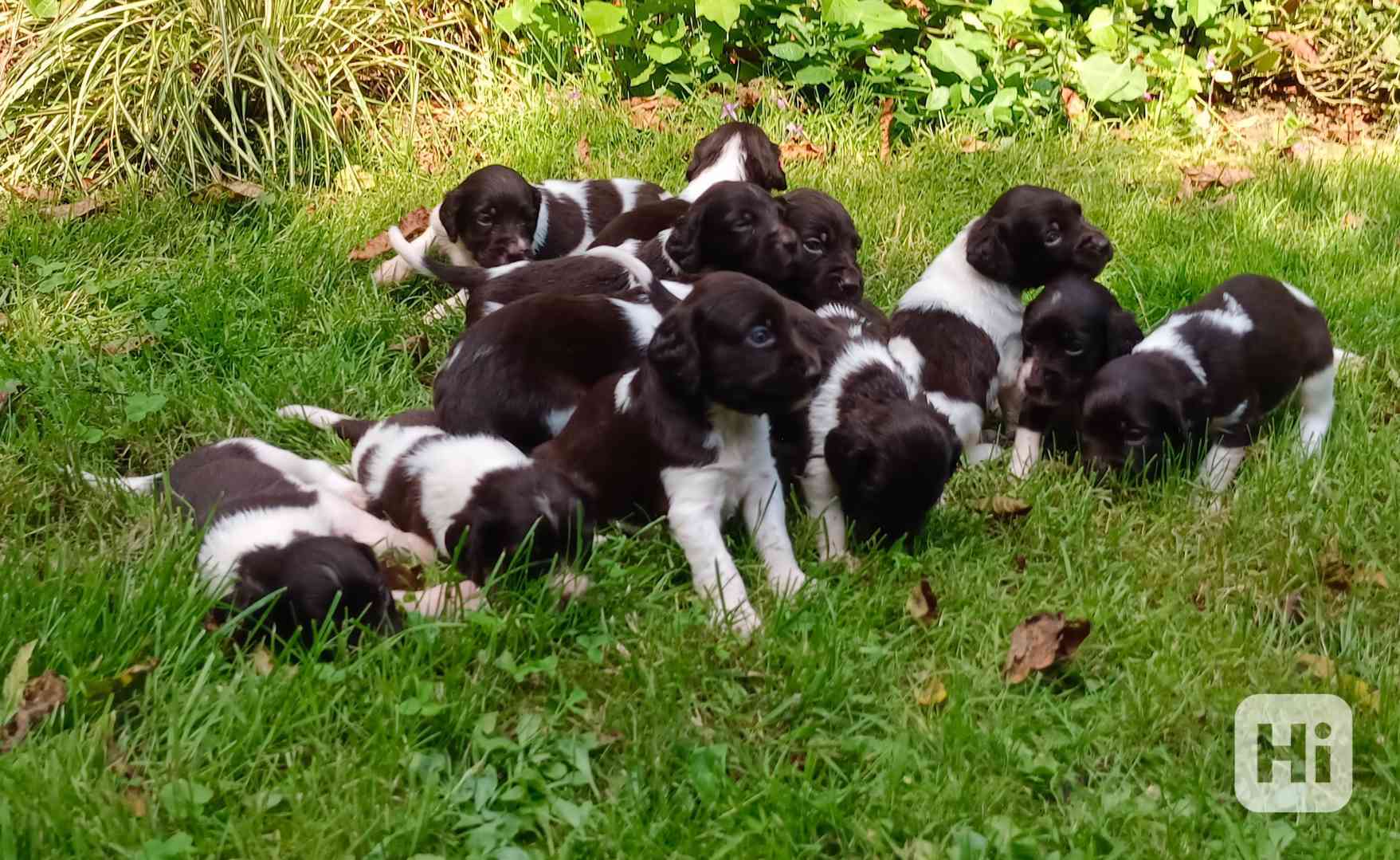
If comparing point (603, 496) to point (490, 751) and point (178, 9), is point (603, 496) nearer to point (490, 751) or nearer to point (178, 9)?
point (490, 751)

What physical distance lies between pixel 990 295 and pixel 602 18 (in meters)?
3.71

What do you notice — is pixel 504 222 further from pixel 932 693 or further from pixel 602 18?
pixel 932 693

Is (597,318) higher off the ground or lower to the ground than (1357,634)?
higher

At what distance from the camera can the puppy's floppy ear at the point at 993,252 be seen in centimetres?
526

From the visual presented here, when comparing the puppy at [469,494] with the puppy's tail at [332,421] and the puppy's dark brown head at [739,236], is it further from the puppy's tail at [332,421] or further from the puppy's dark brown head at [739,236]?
the puppy's dark brown head at [739,236]

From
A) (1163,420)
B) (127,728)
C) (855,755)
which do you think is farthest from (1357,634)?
(127,728)

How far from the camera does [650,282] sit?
507 cm

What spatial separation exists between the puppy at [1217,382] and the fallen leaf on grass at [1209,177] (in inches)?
89.6

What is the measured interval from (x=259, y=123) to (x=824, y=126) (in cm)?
322

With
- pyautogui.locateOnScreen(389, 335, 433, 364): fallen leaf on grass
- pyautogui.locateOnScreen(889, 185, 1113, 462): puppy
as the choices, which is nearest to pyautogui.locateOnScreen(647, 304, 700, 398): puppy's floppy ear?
pyautogui.locateOnScreen(889, 185, 1113, 462): puppy

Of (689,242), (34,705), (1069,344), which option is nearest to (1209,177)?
(1069,344)

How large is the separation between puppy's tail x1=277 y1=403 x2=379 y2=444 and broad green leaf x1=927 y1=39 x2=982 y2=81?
4.60 meters

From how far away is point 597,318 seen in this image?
4672 mm

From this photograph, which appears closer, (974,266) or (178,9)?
(974,266)
